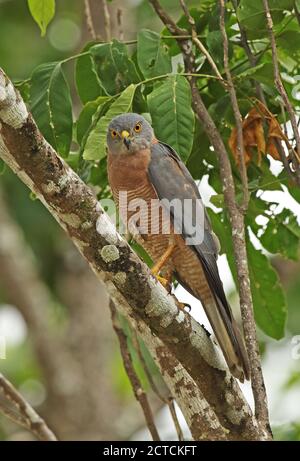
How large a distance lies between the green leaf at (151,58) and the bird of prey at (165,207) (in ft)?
1.22

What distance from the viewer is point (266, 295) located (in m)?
5.00

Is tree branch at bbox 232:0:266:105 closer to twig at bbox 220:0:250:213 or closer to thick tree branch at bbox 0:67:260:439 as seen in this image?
twig at bbox 220:0:250:213

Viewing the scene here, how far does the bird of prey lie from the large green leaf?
0.24m

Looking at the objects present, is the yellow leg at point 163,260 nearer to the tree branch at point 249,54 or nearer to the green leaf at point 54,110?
the green leaf at point 54,110

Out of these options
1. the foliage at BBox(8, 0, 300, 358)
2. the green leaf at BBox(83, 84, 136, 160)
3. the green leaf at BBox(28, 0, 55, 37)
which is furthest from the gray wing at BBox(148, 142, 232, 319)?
Result: the green leaf at BBox(28, 0, 55, 37)

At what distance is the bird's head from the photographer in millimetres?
5008

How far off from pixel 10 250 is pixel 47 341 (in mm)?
1026

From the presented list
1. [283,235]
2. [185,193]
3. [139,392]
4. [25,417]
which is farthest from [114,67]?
[25,417]

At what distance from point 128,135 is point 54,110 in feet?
2.21

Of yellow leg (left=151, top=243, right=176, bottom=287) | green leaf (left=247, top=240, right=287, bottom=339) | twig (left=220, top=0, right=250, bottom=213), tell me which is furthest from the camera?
green leaf (left=247, top=240, right=287, bottom=339)

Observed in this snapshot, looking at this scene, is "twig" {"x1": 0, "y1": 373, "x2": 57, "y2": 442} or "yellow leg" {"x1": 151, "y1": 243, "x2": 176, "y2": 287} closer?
"twig" {"x1": 0, "y1": 373, "x2": 57, "y2": 442}

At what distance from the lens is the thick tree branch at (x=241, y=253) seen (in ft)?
13.3

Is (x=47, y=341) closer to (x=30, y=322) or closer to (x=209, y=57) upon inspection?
(x=30, y=322)

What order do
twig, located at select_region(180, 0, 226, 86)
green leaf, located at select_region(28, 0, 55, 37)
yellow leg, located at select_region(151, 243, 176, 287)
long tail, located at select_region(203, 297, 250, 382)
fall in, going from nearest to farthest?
twig, located at select_region(180, 0, 226, 86) < long tail, located at select_region(203, 297, 250, 382) < green leaf, located at select_region(28, 0, 55, 37) < yellow leg, located at select_region(151, 243, 176, 287)
